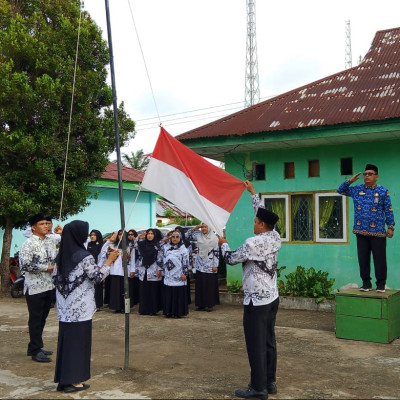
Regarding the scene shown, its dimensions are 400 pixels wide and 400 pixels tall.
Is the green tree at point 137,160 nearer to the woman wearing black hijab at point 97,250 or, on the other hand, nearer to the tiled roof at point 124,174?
the tiled roof at point 124,174

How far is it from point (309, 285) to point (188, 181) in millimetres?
5072

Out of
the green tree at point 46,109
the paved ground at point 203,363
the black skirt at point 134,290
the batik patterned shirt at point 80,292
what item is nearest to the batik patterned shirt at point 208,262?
the black skirt at point 134,290

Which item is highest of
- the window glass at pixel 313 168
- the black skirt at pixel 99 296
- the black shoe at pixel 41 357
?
the window glass at pixel 313 168

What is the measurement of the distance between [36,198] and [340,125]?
713 cm

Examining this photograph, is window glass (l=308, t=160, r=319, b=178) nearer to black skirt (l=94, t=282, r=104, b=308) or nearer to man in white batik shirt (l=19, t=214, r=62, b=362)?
black skirt (l=94, t=282, r=104, b=308)

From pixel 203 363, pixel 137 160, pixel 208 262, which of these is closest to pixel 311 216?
pixel 208 262

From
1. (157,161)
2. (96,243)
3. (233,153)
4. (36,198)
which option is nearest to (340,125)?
(233,153)

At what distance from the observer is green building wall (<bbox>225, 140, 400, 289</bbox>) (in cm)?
997

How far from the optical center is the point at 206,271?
1060 centimetres

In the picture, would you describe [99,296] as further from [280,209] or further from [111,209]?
[111,209]

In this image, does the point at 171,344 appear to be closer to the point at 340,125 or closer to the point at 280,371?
the point at 280,371

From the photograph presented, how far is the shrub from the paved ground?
73cm

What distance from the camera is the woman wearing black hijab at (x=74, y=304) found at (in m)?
5.20

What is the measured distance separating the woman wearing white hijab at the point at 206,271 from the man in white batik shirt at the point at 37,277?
4.27m
